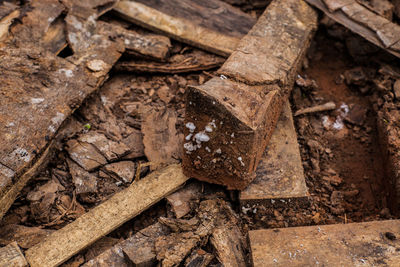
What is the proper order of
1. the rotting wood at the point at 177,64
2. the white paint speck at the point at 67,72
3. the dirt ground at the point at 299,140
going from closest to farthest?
the dirt ground at the point at 299,140, the white paint speck at the point at 67,72, the rotting wood at the point at 177,64

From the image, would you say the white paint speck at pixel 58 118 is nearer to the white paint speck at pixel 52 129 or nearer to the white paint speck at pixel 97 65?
the white paint speck at pixel 52 129

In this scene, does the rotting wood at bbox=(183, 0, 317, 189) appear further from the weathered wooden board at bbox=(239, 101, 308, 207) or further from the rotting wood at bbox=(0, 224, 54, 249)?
the rotting wood at bbox=(0, 224, 54, 249)

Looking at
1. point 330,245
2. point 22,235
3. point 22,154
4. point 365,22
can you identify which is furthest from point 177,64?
point 330,245

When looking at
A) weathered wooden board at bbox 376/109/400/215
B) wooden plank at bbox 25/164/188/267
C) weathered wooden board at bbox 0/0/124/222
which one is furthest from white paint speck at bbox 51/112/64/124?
weathered wooden board at bbox 376/109/400/215

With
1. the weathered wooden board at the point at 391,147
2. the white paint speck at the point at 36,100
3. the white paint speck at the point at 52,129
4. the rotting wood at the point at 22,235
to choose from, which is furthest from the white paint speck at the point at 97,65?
the weathered wooden board at the point at 391,147

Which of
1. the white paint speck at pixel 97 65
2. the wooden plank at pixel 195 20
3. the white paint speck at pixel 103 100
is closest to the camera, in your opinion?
the white paint speck at pixel 97 65

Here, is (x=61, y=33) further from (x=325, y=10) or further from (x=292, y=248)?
(x=292, y=248)

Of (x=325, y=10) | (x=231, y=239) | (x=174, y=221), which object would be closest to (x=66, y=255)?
Result: (x=174, y=221)
